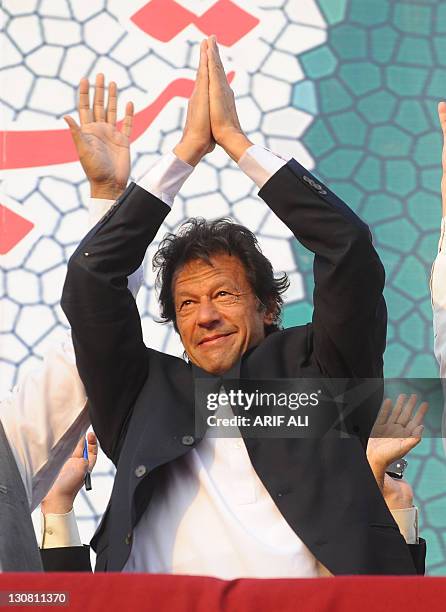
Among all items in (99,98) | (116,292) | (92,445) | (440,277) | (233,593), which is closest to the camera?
(233,593)

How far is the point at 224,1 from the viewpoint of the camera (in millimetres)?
2908

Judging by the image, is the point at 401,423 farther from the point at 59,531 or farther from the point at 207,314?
the point at 59,531

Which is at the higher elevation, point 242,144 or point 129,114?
point 129,114

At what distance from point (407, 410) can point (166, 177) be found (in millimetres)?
733

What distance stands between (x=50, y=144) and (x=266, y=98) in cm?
54

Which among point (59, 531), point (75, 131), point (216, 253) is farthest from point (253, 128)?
point (59, 531)

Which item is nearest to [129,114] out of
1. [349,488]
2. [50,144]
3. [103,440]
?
[50,144]

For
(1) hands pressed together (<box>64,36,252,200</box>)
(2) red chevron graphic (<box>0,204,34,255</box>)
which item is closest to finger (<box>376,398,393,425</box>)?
(1) hands pressed together (<box>64,36,252,200</box>)

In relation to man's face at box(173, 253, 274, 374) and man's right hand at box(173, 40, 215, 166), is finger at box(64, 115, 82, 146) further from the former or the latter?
man's face at box(173, 253, 274, 374)

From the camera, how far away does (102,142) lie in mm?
2789

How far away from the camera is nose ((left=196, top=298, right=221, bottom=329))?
8.74ft

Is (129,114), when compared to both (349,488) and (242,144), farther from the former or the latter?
(349,488)

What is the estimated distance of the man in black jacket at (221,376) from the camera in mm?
2379

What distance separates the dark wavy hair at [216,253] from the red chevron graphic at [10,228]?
1.05 feet
